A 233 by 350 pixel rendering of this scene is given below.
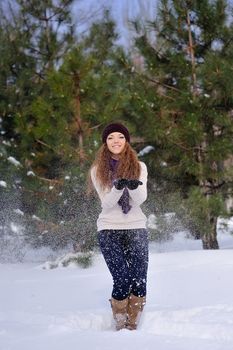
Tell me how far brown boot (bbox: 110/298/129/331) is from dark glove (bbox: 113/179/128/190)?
78 cm

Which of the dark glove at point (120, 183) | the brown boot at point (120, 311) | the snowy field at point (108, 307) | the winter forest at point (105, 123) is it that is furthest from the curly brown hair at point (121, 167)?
the winter forest at point (105, 123)

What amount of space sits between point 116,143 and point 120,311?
112 cm

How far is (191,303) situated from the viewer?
166 inches

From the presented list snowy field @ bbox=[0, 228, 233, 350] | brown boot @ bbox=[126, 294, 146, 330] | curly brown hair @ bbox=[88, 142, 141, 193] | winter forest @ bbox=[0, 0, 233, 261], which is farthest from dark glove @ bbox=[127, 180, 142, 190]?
winter forest @ bbox=[0, 0, 233, 261]

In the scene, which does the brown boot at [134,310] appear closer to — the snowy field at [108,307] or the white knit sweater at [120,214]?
the snowy field at [108,307]

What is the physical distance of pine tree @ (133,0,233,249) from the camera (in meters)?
7.15

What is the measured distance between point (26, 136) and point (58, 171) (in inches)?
25.6

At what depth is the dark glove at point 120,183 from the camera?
343 cm

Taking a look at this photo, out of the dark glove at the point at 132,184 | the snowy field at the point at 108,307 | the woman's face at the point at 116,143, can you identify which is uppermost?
the woman's face at the point at 116,143

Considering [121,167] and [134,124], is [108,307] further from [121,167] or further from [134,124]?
[134,124]

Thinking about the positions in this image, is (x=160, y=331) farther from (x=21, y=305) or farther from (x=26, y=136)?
(x=26, y=136)

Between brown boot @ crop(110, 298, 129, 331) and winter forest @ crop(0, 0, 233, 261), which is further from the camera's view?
winter forest @ crop(0, 0, 233, 261)

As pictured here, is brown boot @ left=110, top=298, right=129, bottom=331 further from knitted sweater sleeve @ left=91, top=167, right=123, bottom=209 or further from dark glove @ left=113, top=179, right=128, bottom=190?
dark glove @ left=113, top=179, right=128, bottom=190

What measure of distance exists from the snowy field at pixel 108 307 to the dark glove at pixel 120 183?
898 mm
